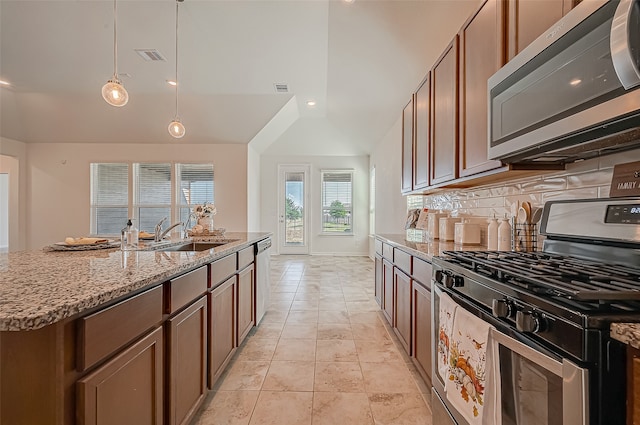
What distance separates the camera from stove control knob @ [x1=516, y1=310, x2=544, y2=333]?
2.56 feet

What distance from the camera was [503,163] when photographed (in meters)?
1.53

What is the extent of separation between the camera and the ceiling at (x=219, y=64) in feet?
10.2

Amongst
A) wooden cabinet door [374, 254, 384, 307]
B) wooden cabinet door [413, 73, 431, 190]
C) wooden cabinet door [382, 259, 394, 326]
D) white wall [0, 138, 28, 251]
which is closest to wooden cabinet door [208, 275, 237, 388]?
wooden cabinet door [382, 259, 394, 326]

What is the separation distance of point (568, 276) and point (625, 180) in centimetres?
56

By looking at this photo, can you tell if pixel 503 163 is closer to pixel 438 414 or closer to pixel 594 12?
pixel 594 12

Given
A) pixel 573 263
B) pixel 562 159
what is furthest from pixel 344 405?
pixel 562 159

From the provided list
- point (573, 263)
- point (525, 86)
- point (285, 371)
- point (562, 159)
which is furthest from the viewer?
point (285, 371)

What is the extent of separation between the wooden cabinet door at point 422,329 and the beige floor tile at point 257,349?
1.15 m

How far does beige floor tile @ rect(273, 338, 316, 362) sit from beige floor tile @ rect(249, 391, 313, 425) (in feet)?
1.57

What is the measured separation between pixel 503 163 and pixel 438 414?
4.11 ft

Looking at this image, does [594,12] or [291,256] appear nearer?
[594,12]

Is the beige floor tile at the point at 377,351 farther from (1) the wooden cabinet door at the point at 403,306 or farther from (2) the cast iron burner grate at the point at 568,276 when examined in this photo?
(2) the cast iron burner grate at the point at 568,276

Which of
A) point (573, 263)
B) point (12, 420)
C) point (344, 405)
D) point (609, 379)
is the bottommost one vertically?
point (344, 405)

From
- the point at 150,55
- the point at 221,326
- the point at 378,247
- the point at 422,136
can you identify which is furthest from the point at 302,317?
the point at 150,55
